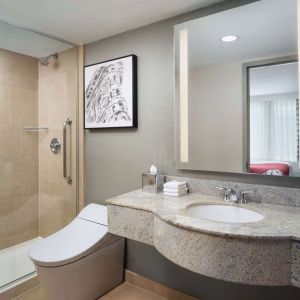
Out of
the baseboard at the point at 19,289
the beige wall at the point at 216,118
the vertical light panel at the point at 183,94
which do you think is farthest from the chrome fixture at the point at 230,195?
the baseboard at the point at 19,289

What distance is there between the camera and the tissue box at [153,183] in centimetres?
184

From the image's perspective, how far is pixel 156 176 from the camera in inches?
72.9

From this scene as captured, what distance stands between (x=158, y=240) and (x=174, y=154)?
0.74 metres

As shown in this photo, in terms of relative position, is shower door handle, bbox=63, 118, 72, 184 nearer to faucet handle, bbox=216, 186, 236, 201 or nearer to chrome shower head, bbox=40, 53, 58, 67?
chrome shower head, bbox=40, 53, 58, 67

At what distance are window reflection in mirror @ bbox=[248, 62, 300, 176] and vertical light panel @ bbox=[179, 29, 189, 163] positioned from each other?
45 centimetres

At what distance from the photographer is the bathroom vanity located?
105 cm

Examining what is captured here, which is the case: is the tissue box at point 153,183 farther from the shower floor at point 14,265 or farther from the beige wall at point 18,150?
the beige wall at point 18,150

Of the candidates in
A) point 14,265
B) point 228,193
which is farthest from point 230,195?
point 14,265

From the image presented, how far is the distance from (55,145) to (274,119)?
2.11 meters

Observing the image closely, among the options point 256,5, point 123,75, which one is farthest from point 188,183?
point 256,5

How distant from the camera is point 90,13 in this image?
1.87 meters

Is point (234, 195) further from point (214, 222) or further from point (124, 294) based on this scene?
point (124, 294)

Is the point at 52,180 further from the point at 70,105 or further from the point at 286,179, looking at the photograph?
the point at 286,179

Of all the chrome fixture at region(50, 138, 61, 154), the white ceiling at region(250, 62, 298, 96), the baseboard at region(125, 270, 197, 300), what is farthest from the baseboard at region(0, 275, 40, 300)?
the white ceiling at region(250, 62, 298, 96)
